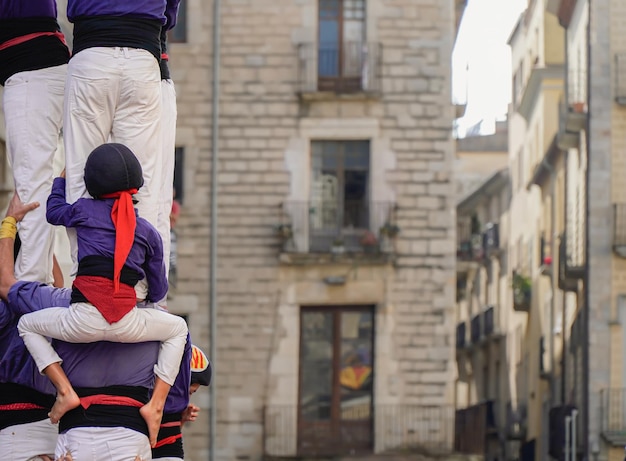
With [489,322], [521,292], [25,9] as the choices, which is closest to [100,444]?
[25,9]

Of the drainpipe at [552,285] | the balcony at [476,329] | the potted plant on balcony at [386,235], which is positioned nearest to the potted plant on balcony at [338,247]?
the potted plant on balcony at [386,235]

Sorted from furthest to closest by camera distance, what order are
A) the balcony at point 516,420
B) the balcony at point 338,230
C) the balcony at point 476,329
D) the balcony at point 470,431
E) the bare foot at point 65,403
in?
1. the balcony at point 476,329
2. the balcony at point 516,420
3. the balcony at point 470,431
4. the balcony at point 338,230
5. the bare foot at point 65,403

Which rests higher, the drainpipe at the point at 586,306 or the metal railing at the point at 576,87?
the metal railing at the point at 576,87

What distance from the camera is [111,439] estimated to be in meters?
8.50

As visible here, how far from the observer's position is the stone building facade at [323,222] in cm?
3553

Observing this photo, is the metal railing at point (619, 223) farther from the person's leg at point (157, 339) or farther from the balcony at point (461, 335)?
the person's leg at point (157, 339)

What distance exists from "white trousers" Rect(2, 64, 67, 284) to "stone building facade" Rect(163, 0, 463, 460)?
84.5 ft

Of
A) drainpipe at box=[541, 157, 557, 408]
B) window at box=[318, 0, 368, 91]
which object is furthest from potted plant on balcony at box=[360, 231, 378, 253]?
drainpipe at box=[541, 157, 557, 408]

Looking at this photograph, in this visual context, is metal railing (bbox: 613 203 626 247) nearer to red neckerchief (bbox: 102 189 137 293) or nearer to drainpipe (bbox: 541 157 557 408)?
drainpipe (bbox: 541 157 557 408)

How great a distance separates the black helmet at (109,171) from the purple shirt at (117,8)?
0.80m

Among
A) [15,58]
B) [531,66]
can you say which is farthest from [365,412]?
[15,58]

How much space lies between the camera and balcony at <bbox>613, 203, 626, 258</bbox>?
37763mm

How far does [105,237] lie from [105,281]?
21 cm

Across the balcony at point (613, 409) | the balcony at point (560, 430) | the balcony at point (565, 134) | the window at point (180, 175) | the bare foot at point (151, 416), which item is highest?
the balcony at point (565, 134)
